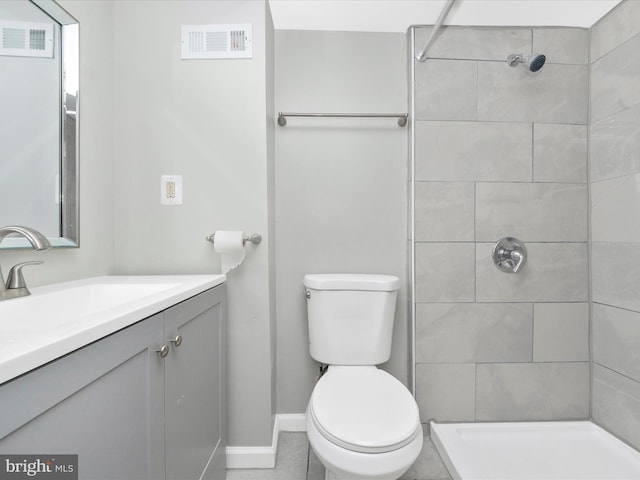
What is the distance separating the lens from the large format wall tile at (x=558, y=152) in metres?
1.50

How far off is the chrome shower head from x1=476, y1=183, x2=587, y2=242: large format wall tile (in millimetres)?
528

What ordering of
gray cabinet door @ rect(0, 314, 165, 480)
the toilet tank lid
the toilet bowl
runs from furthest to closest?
the toilet tank lid, the toilet bowl, gray cabinet door @ rect(0, 314, 165, 480)

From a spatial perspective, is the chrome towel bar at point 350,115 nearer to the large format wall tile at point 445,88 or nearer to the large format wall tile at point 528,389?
the large format wall tile at point 445,88

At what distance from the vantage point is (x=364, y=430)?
92 centimetres

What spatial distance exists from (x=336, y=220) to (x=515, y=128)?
3.31 feet

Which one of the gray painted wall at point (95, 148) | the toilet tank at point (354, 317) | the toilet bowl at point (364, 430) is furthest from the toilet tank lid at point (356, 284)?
the gray painted wall at point (95, 148)

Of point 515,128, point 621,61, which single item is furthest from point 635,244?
point 621,61

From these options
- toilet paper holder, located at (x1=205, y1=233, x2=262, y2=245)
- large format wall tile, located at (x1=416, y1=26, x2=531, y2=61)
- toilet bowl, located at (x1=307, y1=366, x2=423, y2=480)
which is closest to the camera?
toilet bowl, located at (x1=307, y1=366, x2=423, y2=480)

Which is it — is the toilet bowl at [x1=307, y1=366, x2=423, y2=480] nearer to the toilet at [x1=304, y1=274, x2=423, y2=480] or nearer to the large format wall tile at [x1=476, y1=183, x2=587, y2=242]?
the toilet at [x1=304, y1=274, x2=423, y2=480]

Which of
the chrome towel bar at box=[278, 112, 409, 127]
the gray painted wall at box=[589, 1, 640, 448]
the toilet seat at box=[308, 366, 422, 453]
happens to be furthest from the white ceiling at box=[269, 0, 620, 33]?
the toilet seat at box=[308, 366, 422, 453]

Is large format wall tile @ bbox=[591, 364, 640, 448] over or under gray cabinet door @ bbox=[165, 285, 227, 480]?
under

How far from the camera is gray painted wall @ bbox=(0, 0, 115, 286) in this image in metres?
1.14

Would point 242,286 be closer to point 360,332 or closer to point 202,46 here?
point 360,332

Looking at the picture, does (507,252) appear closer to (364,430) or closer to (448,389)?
(448,389)
